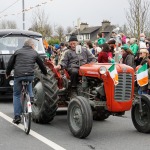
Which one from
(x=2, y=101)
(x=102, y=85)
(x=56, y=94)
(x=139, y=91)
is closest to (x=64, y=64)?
(x=56, y=94)

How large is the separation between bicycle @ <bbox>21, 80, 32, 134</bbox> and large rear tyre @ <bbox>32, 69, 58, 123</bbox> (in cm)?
38

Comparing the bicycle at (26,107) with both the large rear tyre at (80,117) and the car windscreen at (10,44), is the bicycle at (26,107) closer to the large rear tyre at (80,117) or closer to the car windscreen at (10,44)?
the large rear tyre at (80,117)

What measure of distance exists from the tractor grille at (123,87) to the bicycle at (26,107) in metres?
1.68

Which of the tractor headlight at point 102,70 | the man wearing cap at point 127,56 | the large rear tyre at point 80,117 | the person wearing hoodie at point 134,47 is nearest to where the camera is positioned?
the large rear tyre at point 80,117

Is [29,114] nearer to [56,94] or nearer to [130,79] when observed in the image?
[56,94]

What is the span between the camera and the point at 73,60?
339 inches

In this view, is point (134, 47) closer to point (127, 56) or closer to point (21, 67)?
point (127, 56)

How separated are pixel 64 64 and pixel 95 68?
3.36 feet

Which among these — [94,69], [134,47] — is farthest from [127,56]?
[94,69]

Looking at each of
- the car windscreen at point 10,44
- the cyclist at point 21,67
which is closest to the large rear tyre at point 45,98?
the cyclist at point 21,67

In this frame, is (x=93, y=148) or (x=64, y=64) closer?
(x=93, y=148)

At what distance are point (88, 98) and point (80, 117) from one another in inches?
26.9

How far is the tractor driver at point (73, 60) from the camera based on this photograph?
329 inches

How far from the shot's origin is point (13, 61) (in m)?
8.21
